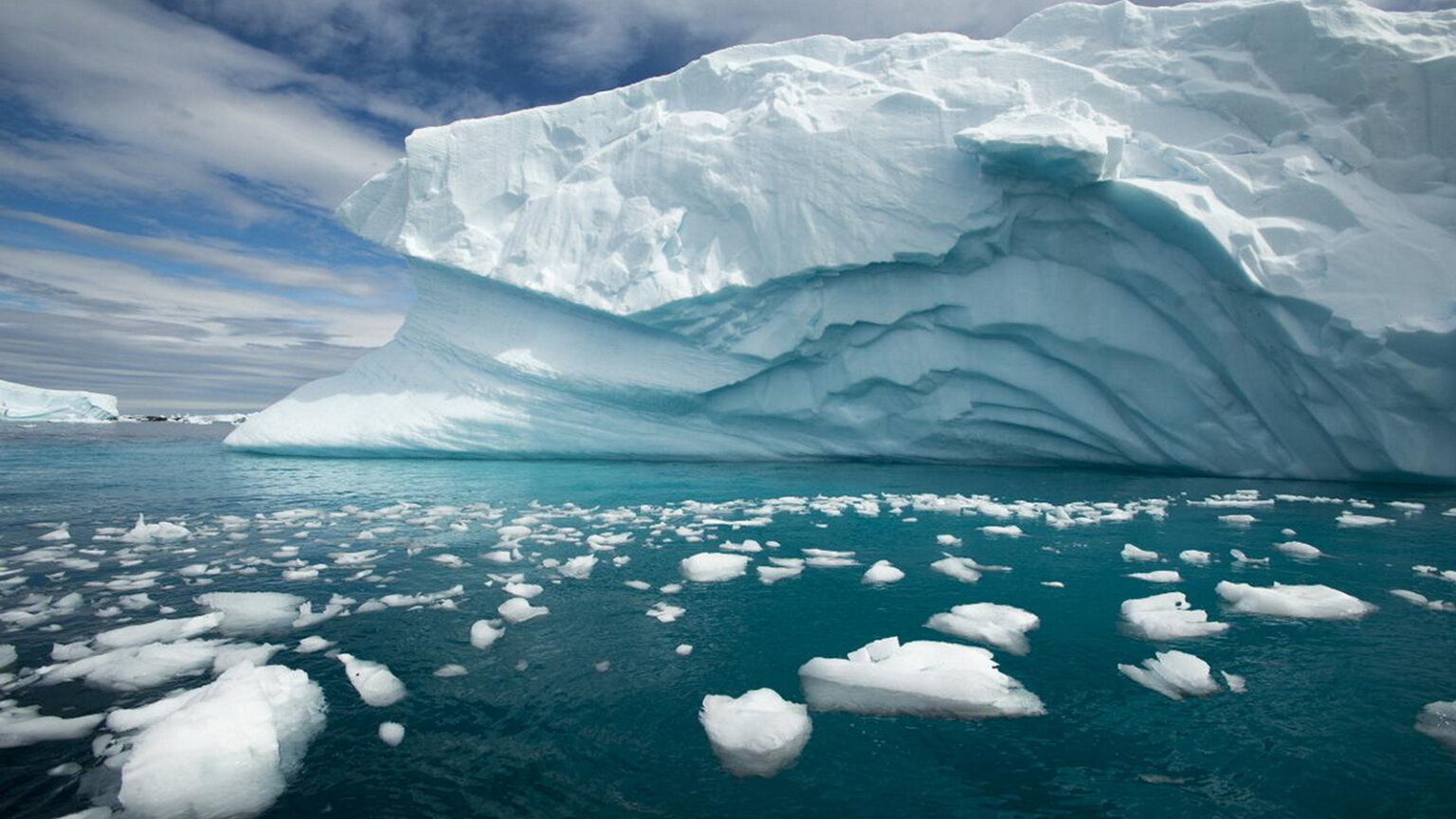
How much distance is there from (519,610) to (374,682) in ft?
3.61

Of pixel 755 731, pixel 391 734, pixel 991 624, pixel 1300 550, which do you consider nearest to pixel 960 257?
pixel 1300 550

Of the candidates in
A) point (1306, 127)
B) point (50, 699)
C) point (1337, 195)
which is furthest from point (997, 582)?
point (1306, 127)

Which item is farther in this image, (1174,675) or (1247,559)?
(1247,559)

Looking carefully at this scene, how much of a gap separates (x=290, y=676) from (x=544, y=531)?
3.74 meters

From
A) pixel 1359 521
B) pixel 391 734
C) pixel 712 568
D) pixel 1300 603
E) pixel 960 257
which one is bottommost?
pixel 391 734

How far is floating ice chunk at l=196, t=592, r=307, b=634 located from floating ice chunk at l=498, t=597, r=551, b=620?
1166 millimetres

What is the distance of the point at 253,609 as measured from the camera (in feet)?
13.2

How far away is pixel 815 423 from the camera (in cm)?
1395

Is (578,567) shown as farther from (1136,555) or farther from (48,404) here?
(48,404)

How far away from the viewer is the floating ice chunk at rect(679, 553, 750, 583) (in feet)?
16.3

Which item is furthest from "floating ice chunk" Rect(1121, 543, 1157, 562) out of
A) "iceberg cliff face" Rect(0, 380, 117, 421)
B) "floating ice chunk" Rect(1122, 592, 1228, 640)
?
"iceberg cliff face" Rect(0, 380, 117, 421)

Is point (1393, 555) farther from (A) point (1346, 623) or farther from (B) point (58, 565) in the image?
(B) point (58, 565)

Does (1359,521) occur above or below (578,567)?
above

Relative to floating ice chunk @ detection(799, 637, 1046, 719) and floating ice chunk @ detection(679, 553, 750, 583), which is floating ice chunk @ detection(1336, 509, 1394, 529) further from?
floating ice chunk @ detection(679, 553, 750, 583)
